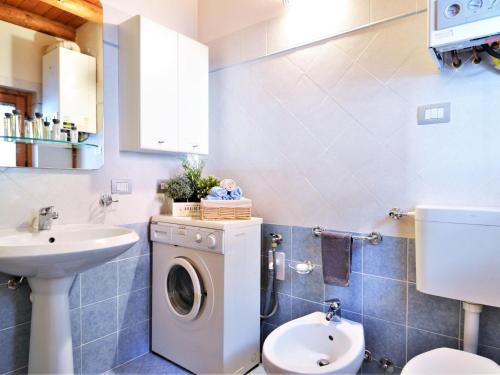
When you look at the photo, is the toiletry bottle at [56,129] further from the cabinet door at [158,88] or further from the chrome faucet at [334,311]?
the chrome faucet at [334,311]

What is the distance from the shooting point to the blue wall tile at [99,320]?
1679mm

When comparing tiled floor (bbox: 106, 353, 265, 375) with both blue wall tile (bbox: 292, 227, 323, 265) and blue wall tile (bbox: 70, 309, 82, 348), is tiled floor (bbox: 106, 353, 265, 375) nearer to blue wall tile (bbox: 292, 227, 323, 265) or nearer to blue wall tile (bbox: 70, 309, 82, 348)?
blue wall tile (bbox: 70, 309, 82, 348)

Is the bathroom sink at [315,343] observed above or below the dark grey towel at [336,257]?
below

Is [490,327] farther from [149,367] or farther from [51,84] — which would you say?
[51,84]

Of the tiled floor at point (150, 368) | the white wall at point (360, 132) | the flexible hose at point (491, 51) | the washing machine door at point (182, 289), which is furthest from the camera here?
the tiled floor at point (150, 368)

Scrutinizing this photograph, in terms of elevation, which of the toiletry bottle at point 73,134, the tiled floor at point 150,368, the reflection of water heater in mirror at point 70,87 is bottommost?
the tiled floor at point 150,368

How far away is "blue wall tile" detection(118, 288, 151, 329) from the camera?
1.84 metres

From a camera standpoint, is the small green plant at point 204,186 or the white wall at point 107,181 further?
the small green plant at point 204,186

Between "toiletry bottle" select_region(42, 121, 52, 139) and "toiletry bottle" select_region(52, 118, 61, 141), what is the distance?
0.02 m

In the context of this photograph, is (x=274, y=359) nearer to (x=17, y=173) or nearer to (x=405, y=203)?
(x=405, y=203)

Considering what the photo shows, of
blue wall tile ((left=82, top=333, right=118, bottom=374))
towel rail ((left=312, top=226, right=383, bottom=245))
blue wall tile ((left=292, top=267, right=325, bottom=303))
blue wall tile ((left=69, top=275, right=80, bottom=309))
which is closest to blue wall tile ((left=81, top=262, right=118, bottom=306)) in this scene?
blue wall tile ((left=69, top=275, right=80, bottom=309))

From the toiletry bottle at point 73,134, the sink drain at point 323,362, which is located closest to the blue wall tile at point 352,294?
the sink drain at point 323,362

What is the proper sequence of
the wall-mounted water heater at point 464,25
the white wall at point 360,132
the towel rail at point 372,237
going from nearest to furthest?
the wall-mounted water heater at point 464,25 < the white wall at point 360,132 < the towel rail at point 372,237

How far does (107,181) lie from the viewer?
5.80 feet
